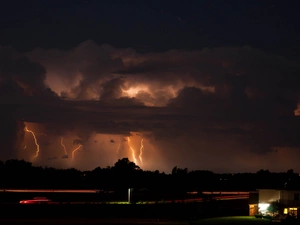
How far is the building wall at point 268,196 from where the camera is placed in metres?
85.4

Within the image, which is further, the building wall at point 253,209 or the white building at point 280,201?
the building wall at point 253,209

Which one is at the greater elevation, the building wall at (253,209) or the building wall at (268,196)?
the building wall at (268,196)

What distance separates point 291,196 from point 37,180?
342ft

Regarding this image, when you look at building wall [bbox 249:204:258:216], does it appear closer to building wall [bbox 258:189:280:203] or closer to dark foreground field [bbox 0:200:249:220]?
dark foreground field [bbox 0:200:249:220]

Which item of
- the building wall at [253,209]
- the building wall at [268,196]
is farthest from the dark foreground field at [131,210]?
the building wall at [268,196]

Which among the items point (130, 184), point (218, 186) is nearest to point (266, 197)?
point (130, 184)

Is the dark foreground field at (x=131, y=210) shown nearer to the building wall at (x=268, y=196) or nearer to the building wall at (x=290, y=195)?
the building wall at (x=268, y=196)

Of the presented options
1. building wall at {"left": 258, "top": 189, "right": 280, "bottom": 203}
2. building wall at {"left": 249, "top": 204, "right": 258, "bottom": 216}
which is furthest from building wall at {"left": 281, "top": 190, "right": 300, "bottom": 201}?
building wall at {"left": 249, "top": 204, "right": 258, "bottom": 216}

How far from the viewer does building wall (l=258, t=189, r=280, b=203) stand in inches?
3364

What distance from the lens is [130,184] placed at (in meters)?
163

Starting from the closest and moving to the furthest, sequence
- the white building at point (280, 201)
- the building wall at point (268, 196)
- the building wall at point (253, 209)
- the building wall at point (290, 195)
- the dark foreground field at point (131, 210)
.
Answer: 1. the white building at point (280, 201)
2. the building wall at point (290, 195)
3. the building wall at point (268, 196)
4. the dark foreground field at point (131, 210)
5. the building wall at point (253, 209)

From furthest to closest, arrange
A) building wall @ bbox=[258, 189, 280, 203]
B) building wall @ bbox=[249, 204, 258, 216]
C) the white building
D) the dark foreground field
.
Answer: building wall @ bbox=[249, 204, 258, 216]
the dark foreground field
building wall @ bbox=[258, 189, 280, 203]
the white building

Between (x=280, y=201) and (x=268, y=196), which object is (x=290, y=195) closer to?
(x=280, y=201)

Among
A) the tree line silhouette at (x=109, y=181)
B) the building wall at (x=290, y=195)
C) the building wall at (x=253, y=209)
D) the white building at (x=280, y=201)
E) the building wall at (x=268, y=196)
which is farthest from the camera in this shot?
the tree line silhouette at (x=109, y=181)
